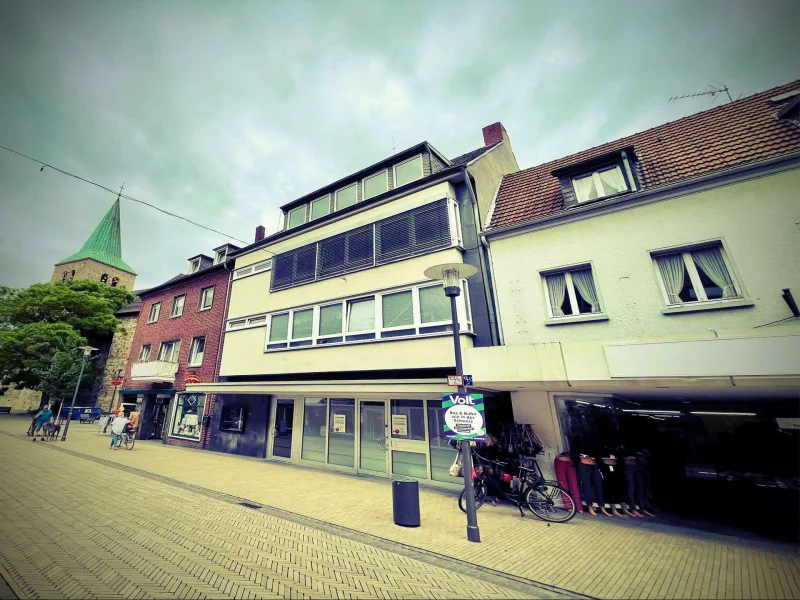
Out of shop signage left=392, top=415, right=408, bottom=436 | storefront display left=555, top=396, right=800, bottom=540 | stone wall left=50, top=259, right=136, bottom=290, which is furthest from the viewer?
stone wall left=50, top=259, right=136, bottom=290

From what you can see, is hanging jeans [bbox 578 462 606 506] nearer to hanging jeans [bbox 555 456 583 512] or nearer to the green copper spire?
hanging jeans [bbox 555 456 583 512]

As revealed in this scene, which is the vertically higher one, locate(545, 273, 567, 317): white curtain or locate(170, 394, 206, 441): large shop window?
locate(545, 273, 567, 317): white curtain

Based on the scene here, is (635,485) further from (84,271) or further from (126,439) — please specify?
(84,271)

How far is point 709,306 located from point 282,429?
14.1 metres

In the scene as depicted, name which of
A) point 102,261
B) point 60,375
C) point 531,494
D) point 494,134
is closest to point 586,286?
point 531,494

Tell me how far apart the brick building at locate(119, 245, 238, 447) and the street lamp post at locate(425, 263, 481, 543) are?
1465cm

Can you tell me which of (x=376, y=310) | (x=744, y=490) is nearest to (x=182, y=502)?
(x=376, y=310)

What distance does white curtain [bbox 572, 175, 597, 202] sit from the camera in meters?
9.03

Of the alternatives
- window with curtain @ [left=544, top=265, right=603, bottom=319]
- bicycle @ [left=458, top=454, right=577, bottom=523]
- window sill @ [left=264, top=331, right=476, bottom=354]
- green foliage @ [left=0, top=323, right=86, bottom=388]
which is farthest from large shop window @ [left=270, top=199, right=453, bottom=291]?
green foliage @ [left=0, top=323, right=86, bottom=388]

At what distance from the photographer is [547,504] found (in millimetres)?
6984

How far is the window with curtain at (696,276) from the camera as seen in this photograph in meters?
7.07

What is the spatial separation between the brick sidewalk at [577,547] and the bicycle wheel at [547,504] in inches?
8.7

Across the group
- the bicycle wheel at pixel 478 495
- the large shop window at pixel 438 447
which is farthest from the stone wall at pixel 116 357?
the bicycle wheel at pixel 478 495

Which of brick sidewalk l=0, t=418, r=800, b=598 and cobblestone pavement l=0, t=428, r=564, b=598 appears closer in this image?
cobblestone pavement l=0, t=428, r=564, b=598
